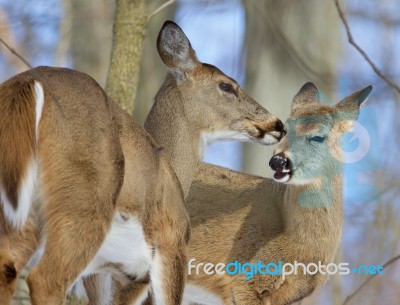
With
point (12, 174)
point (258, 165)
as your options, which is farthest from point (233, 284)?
point (258, 165)

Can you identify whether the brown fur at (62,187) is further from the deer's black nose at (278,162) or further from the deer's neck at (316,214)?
the deer's neck at (316,214)

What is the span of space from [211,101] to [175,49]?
0.42 metres

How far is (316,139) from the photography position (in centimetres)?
675

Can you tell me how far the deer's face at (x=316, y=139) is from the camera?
21.8ft

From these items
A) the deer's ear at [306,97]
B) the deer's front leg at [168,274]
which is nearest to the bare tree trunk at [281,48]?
the deer's ear at [306,97]

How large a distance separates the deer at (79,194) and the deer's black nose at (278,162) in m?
0.90

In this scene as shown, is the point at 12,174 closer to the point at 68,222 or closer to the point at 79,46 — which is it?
the point at 68,222

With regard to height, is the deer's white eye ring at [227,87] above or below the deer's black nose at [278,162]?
above

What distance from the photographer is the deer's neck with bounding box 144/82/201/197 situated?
649 centimetres

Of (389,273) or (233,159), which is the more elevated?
(233,159)

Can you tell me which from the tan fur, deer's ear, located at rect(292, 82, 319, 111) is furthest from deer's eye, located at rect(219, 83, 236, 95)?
the tan fur

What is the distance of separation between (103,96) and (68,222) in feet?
2.53

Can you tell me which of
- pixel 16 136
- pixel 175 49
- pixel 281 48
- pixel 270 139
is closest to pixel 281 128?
pixel 270 139

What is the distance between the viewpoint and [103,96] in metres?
5.25
